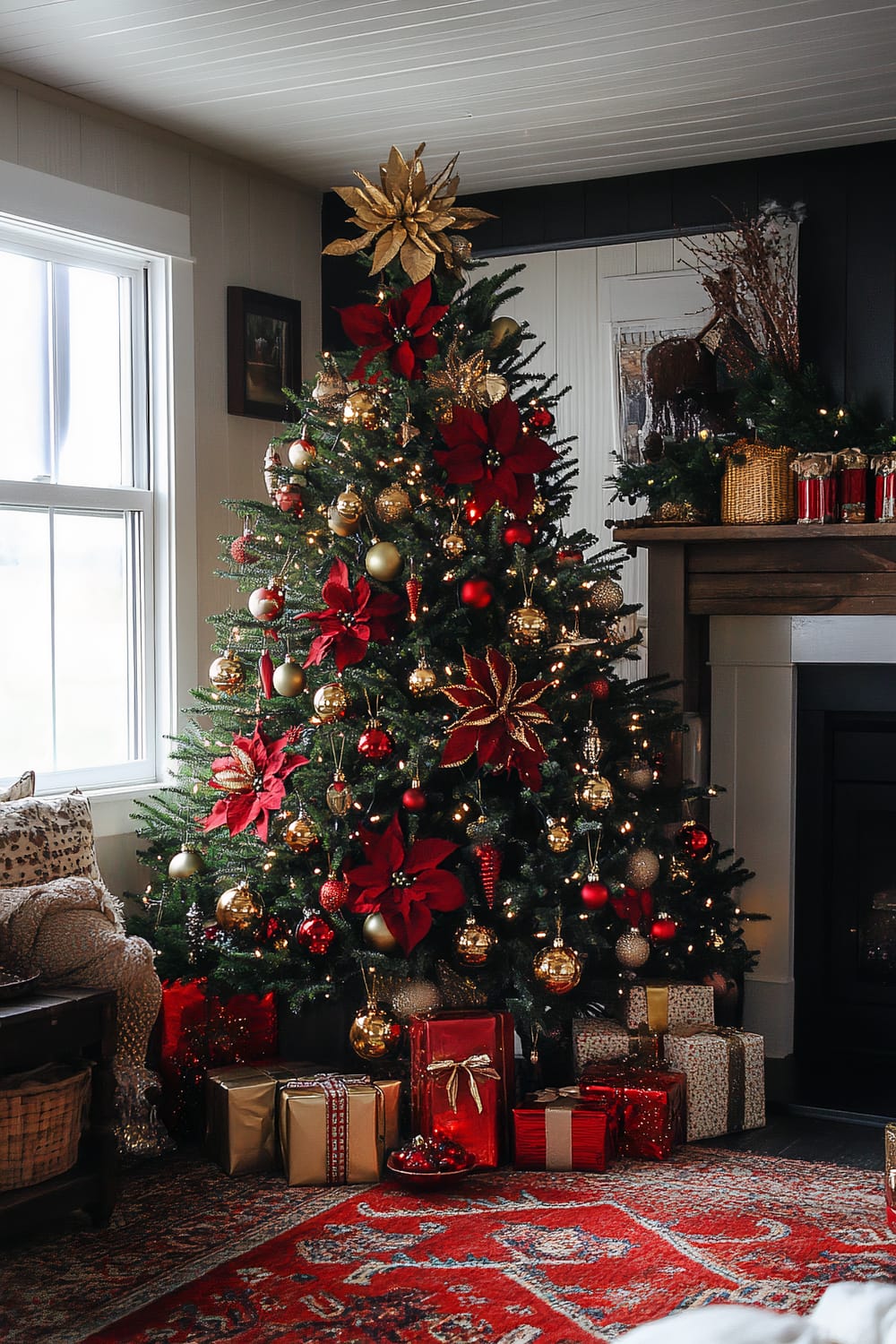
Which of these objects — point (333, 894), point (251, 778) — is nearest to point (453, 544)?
point (251, 778)

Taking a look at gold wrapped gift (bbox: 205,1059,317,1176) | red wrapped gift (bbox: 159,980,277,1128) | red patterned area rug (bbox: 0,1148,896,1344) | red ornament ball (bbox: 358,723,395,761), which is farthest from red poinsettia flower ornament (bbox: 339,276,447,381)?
red patterned area rug (bbox: 0,1148,896,1344)

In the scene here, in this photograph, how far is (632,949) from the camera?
330 cm

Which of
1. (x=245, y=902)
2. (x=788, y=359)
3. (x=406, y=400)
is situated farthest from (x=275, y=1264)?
(x=788, y=359)

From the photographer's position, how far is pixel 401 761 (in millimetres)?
3271

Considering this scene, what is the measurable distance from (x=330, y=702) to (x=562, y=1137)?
1.12m

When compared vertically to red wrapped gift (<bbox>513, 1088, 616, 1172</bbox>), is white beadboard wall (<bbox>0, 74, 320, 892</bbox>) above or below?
above

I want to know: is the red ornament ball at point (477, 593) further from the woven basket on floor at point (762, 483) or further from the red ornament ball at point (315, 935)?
the woven basket on floor at point (762, 483)

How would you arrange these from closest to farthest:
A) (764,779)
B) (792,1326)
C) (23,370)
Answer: (792,1326) < (23,370) < (764,779)

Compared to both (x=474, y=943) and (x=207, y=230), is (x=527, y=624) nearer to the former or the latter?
(x=474, y=943)

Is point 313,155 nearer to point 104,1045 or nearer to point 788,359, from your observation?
point 788,359

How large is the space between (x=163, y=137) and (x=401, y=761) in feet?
6.79

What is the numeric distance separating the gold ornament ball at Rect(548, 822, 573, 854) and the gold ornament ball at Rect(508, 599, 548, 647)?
0.45 metres

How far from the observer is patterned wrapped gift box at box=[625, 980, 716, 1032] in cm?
343

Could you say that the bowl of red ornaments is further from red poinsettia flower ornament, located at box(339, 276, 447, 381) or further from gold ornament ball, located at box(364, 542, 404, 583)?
red poinsettia flower ornament, located at box(339, 276, 447, 381)
